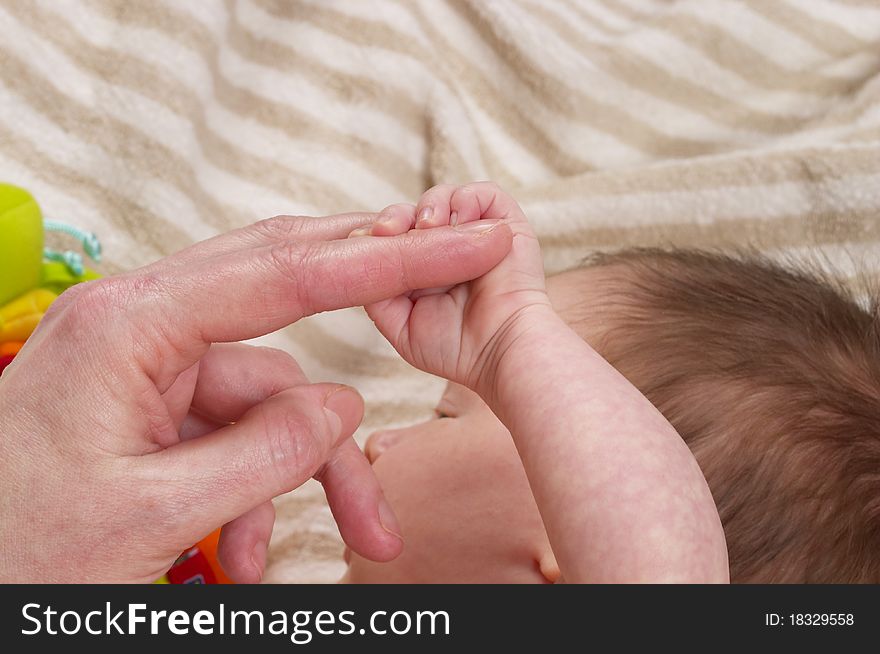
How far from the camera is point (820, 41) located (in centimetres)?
166

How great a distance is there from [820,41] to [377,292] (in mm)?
1308

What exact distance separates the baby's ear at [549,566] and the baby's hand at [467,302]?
202 millimetres

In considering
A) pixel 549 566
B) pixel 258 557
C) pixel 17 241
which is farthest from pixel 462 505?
pixel 17 241

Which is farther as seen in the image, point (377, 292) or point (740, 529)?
point (740, 529)

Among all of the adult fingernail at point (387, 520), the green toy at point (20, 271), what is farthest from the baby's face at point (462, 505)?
the green toy at point (20, 271)

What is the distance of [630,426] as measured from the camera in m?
0.72

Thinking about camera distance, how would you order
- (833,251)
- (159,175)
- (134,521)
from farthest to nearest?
(159,175) → (833,251) → (134,521)

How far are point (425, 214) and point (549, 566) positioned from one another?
39 centimetres

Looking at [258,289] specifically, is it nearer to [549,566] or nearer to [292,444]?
[292,444]

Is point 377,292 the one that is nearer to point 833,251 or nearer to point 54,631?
point 54,631

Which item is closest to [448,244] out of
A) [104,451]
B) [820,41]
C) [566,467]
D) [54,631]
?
[566,467]

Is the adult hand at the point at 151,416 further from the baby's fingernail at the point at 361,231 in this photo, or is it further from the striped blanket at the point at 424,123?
the striped blanket at the point at 424,123

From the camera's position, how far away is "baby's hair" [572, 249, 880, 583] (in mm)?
911

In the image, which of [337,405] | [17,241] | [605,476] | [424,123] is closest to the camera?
[605,476]
